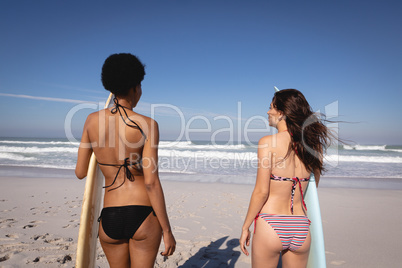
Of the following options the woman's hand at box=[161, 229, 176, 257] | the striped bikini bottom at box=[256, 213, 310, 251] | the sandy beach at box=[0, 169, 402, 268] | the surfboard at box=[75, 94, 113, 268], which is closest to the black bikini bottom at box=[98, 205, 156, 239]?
the woman's hand at box=[161, 229, 176, 257]

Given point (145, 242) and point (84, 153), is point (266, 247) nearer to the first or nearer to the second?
point (145, 242)

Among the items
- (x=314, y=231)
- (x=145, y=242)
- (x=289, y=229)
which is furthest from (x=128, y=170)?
(x=314, y=231)

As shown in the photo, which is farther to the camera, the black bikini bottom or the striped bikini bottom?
the striped bikini bottom

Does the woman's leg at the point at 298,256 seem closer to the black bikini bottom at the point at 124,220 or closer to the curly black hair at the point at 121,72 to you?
the black bikini bottom at the point at 124,220

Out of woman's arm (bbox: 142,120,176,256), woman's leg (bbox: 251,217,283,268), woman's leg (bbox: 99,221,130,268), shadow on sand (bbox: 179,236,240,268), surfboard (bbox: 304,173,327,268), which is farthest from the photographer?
shadow on sand (bbox: 179,236,240,268)

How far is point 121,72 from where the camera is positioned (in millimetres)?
1477

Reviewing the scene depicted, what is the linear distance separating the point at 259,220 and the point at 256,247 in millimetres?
199

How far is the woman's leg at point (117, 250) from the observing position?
158cm

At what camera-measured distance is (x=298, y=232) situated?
174 centimetres

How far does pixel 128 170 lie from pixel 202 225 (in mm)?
3468

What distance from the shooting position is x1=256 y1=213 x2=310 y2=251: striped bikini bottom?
1.72 m

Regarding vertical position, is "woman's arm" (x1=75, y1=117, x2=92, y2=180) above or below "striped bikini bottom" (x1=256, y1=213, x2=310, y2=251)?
above

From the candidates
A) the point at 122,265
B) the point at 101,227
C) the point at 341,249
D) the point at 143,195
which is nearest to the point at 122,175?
the point at 143,195

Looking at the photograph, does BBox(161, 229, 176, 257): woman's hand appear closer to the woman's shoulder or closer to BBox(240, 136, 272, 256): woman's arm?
BBox(240, 136, 272, 256): woman's arm
